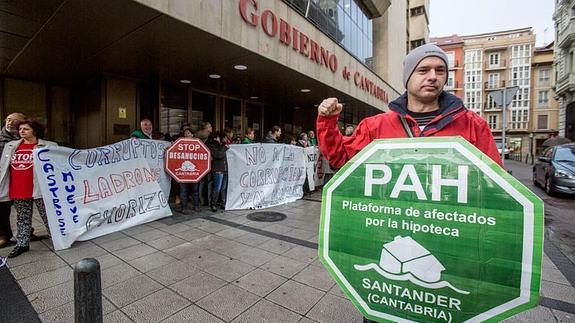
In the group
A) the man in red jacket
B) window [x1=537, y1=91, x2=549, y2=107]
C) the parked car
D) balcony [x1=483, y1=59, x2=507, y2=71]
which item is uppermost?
balcony [x1=483, y1=59, x2=507, y2=71]

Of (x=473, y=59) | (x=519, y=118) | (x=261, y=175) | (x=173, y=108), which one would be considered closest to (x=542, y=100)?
(x=519, y=118)

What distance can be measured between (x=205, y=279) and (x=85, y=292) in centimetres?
163

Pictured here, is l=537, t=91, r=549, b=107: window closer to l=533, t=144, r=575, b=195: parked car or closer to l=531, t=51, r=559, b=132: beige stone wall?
l=531, t=51, r=559, b=132: beige stone wall

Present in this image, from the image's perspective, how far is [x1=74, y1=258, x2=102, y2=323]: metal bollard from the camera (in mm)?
1546

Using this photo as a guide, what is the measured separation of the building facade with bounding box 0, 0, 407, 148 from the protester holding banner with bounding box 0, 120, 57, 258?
2.17 metres

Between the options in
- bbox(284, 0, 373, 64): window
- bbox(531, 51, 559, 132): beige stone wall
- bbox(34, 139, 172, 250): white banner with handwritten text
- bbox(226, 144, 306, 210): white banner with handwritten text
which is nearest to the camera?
bbox(34, 139, 172, 250): white banner with handwritten text

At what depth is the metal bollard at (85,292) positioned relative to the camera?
5.07 ft

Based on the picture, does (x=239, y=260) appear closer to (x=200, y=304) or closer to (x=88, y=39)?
(x=200, y=304)

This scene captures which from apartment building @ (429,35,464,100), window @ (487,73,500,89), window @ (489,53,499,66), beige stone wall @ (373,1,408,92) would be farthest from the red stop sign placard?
window @ (489,53,499,66)

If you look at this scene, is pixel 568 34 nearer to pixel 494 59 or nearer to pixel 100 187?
pixel 100 187

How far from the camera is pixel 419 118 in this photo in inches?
61.1

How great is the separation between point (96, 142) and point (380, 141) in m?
9.55

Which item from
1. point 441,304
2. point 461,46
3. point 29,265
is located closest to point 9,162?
point 29,265

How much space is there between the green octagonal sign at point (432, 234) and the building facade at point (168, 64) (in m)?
4.64
